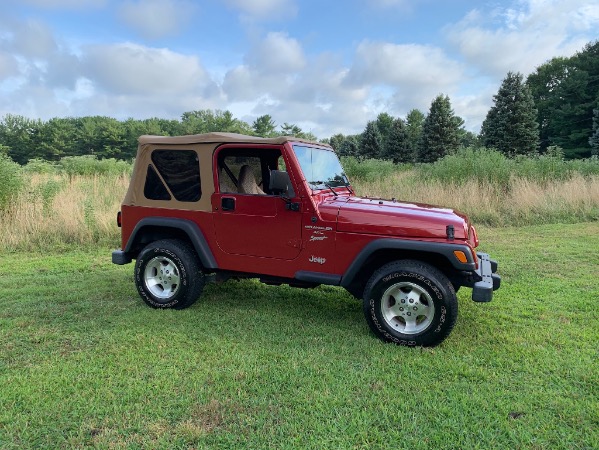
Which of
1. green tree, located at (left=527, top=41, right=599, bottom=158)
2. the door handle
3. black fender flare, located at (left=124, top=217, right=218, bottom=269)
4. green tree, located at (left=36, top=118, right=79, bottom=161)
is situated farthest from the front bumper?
green tree, located at (left=36, top=118, right=79, bottom=161)

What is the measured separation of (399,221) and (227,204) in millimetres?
1737

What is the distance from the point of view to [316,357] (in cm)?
341

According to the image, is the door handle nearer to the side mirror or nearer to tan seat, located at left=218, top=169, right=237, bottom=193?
tan seat, located at left=218, top=169, right=237, bottom=193

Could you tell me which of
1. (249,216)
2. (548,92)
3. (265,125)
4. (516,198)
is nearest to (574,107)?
(548,92)

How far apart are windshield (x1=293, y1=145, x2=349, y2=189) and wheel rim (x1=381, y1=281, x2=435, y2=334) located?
1.30 meters

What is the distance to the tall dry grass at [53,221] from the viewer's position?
825 centimetres

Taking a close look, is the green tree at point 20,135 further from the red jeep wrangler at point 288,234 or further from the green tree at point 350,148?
the red jeep wrangler at point 288,234

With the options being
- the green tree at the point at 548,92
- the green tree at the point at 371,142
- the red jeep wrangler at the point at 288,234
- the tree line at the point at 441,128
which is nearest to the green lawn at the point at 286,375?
the red jeep wrangler at the point at 288,234

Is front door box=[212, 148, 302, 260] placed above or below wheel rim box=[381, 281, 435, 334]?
above

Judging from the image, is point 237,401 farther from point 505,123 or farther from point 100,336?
point 505,123

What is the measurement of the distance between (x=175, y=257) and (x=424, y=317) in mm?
2623

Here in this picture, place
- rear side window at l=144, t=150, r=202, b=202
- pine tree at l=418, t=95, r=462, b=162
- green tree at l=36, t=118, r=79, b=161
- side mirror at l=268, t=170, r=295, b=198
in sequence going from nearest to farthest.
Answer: side mirror at l=268, t=170, r=295, b=198 → rear side window at l=144, t=150, r=202, b=202 → pine tree at l=418, t=95, r=462, b=162 → green tree at l=36, t=118, r=79, b=161

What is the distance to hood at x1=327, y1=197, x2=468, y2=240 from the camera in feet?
11.9

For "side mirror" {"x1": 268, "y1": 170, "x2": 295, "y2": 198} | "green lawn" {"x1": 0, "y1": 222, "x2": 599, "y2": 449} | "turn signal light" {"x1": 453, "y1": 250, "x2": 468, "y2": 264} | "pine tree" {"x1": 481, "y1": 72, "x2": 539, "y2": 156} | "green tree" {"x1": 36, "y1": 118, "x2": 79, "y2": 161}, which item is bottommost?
"green lawn" {"x1": 0, "y1": 222, "x2": 599, "y2": 449}
